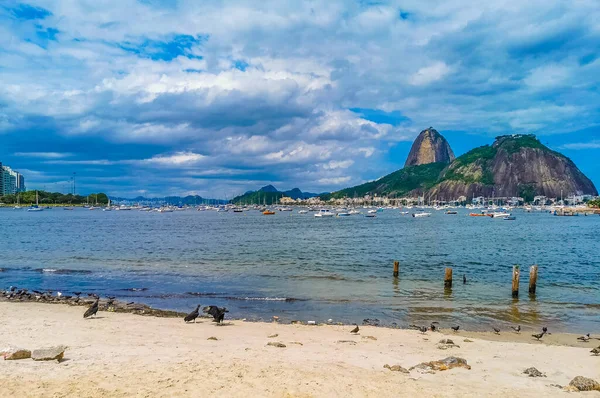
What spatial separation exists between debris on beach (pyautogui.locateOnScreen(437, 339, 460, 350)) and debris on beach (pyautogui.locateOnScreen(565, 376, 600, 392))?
4.86 m

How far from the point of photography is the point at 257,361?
41.2 ft

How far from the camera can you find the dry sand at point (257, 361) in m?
10.2

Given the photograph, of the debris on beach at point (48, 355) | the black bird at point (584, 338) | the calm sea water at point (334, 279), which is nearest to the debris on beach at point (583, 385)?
the black bird at point (584, 338)

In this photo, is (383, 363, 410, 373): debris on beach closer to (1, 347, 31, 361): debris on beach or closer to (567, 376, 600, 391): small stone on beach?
(567, 376, 600, 391): small stone on beach

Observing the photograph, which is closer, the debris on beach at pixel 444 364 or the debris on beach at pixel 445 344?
the debris on beach at pixel 444 364

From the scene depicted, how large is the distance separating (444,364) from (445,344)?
374cm

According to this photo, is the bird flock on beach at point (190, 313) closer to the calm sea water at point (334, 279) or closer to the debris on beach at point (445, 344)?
the calm sea water at point (334, 279)

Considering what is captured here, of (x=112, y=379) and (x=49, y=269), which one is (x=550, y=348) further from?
(x=49, y=269)

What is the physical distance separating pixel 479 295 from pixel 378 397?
67.5ft

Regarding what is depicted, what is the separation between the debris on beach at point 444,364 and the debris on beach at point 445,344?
239cm

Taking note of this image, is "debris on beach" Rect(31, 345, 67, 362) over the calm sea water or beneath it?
over

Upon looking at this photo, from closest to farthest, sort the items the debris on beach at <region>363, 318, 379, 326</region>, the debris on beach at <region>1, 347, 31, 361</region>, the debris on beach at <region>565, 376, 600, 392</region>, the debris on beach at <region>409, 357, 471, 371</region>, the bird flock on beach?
1. the debris on beach at <region>565, 376, 600, 392</region>
2. the debris on beach at <region>1, 347, 31, 361</region>
3. the debris on beach at <region>409, 357, 471, 371</region>
4. the bird flock on beach
5. the debris on beach at <region>363, 318, 379, 326</region>

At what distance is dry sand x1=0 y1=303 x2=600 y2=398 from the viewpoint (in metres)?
10.2

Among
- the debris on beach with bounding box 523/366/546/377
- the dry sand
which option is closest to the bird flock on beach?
the dry sand
